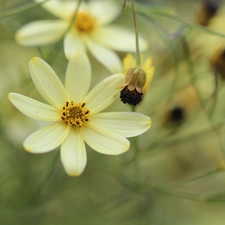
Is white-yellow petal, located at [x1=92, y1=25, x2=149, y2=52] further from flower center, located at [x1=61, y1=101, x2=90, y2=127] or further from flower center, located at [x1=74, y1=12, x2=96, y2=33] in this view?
flower center, located at [x1=61, y1=101, x2=90, y2=127]

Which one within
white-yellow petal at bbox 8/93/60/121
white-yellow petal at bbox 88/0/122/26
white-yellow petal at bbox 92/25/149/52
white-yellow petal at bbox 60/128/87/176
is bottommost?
white-yellow petal at bbox 60/128/87/176

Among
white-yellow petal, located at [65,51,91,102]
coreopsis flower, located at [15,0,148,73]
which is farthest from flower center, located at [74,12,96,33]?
white-yellow petal, located at [65,51,91,102]

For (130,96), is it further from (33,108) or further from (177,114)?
(177,114)

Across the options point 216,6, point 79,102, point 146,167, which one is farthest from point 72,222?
point 216,6

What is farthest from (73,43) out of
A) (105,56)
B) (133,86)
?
(133,86)

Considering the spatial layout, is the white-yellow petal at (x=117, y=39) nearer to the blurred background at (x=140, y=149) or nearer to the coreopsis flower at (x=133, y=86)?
the blurred background at (x=140, y=149)

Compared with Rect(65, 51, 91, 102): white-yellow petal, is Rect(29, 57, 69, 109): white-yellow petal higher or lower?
lower
